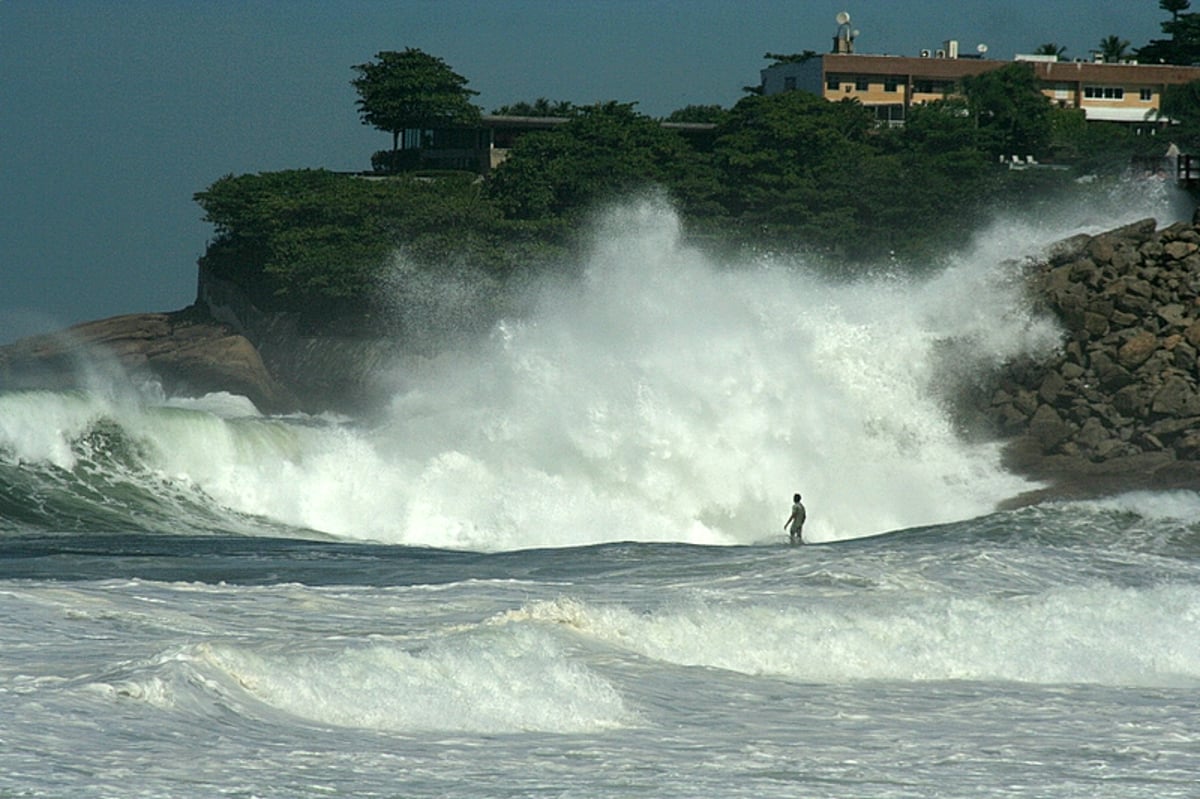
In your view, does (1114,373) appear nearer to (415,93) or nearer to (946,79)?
(415,93)

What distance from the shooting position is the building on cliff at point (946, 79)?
92.4 m

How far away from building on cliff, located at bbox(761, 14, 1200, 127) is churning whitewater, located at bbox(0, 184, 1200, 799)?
52.1 meters

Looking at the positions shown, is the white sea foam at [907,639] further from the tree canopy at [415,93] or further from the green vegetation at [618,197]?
the tree canopy at [415,93]

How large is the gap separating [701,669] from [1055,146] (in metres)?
65.1

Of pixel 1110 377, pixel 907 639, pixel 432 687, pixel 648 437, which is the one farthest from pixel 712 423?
pixel 432 687

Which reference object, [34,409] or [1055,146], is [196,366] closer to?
[34,409]

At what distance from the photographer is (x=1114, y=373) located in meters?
29.4

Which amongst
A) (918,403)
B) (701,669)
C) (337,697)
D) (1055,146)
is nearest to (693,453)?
(918,403)

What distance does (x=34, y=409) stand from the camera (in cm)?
2747

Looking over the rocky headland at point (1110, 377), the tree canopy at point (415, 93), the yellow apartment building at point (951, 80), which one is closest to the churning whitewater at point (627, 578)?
the rocky headland at point (1110, 377)

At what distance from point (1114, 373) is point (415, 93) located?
47.7m

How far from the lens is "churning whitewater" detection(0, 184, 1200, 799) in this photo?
1014 cm

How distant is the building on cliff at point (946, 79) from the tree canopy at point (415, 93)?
25.7m

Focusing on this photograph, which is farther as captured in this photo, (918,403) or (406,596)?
(918,403)
